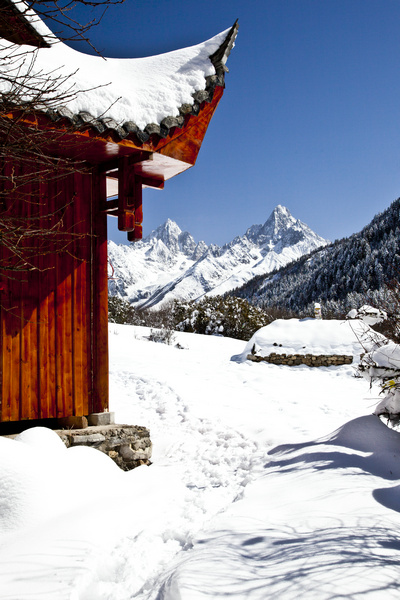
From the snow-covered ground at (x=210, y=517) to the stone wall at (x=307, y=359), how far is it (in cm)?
749

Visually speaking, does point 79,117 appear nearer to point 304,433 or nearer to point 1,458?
point 1,458

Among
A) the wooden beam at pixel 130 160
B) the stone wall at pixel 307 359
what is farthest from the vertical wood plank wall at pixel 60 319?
the stone wall at pixel 307 359

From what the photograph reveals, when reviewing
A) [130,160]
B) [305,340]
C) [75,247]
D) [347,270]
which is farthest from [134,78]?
[347,270]

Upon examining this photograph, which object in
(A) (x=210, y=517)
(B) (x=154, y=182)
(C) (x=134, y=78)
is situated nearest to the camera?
(A) (x=210, y=517)

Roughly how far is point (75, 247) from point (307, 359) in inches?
404

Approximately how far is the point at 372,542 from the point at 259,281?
10131 centimetres

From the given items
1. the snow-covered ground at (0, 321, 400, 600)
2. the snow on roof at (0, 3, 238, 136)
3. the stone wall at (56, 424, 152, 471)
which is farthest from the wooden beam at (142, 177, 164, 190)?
the snow-covered ground at (0, 321, 400, 600)

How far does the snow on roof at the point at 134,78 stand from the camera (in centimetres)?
426

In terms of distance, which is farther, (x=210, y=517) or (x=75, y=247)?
(x=75, y=247)

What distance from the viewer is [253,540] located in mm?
2744

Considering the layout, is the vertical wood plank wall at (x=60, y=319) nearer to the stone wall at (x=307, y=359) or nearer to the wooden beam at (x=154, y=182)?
the wooden beam at (x=154, y=182)

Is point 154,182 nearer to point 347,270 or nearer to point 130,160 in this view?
point 130,160

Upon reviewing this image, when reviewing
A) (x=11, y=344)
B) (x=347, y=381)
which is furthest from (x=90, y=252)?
(x=347, y=381)

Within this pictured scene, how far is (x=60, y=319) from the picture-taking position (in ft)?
15.7
